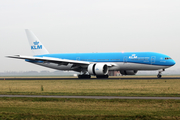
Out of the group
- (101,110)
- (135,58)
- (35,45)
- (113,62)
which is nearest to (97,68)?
(113,62)

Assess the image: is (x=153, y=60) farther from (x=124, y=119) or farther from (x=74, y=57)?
(x=124, y=119)

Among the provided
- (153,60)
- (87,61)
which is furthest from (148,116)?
(87,61)

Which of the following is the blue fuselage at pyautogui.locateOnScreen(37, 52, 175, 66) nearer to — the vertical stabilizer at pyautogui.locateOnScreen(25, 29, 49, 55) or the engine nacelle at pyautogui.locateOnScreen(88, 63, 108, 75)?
the engine nacelle at pyautogui.locateOnScreen(88, 63, 108, 75)

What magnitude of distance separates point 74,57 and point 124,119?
45.8 metres

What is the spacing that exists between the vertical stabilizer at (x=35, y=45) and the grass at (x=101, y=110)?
46204mm

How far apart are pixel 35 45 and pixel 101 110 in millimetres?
51125

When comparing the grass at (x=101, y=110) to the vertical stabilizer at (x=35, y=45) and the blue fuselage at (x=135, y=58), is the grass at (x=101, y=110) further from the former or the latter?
the vertical stabilizer at (x=35, y=45)

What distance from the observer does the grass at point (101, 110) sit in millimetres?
14043

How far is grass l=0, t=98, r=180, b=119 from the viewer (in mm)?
14043

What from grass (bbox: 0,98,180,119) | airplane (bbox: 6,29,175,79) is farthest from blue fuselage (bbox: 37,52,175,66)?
grass (bbox: 0,98,180,119)

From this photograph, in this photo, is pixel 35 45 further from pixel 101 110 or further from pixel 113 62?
pixel 101 110

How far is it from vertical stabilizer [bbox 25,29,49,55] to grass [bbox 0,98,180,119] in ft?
152

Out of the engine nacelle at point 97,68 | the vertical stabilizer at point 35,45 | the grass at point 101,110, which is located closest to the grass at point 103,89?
the grass at point 101,110

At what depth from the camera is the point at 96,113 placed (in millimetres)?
14883
